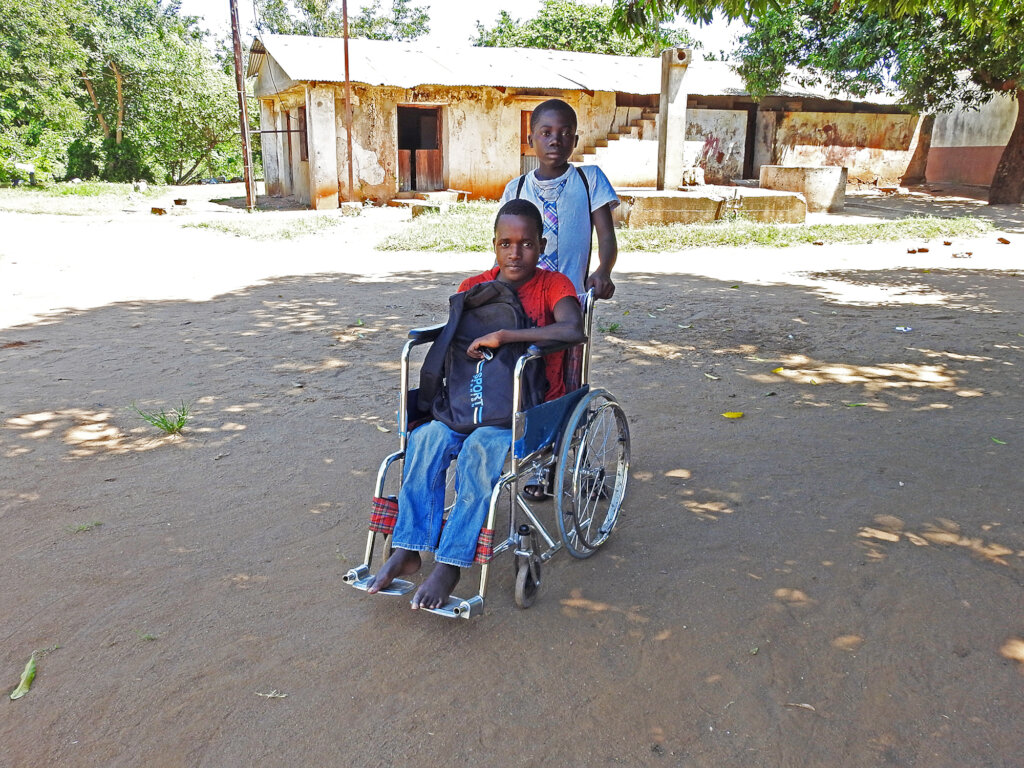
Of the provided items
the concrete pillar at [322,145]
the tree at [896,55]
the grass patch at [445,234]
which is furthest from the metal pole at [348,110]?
the tree at [896,55]

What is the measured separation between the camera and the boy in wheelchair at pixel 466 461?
2354mm

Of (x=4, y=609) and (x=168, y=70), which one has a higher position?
(x=168, y=70)

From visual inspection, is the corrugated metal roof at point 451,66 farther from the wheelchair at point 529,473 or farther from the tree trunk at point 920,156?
the wheelchair at point 529,473

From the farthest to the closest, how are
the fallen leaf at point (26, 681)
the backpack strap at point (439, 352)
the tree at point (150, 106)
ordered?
1. the tree at point (150, 106)
2. the backpack strap at point (439, 352)
3. the fallen leaf at point (26, 681)

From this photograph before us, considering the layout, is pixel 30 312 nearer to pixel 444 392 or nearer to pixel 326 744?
pixel 444 392

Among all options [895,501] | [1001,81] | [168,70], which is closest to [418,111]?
[168,70]

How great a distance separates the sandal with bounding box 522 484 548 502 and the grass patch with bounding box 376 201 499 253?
6342mm

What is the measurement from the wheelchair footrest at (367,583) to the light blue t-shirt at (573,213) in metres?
1.33

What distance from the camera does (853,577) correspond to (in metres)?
2.61

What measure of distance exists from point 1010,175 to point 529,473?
17166 mm

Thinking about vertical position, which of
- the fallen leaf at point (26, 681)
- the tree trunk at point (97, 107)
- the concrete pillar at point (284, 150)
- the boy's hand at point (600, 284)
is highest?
the tree trunk at point (97, 107)

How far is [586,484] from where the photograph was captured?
9.60 ft

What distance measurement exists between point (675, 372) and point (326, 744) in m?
3.53

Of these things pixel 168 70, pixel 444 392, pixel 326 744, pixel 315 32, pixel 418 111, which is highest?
pixel 315 32
